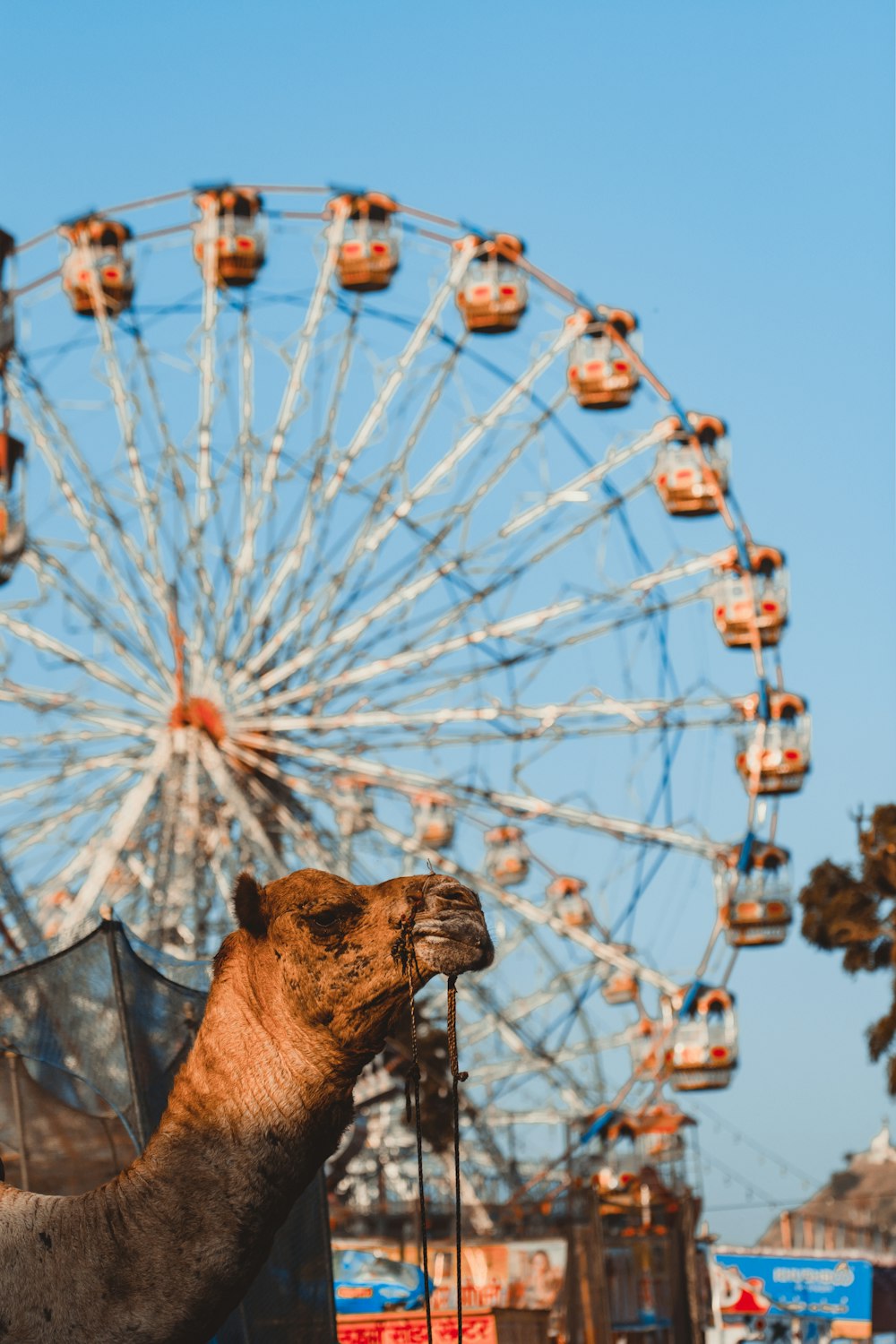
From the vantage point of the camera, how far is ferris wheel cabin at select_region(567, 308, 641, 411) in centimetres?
2594

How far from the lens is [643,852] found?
25.5 metres

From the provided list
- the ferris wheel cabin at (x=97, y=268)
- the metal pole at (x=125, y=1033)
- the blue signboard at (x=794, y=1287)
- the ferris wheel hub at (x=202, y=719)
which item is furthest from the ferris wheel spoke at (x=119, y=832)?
the metal pole at (x=125, y=1033)

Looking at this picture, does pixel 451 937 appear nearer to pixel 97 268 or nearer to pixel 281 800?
pixel 281 800

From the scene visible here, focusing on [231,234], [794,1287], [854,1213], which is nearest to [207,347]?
[231,234]

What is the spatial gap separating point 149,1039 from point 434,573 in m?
17.6

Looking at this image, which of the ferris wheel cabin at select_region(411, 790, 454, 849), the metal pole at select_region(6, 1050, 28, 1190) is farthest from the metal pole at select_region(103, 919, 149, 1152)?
the ferris wheel cabin at select_region(411, 790, 454, 849)

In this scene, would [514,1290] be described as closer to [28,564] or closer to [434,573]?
[434,573]

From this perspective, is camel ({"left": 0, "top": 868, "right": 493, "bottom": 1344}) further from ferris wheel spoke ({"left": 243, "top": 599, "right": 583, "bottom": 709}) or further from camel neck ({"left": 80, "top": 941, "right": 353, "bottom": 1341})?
ferris wheel spoke ({"left": 243, "top": 599, "right": 583, "bottom": 709})

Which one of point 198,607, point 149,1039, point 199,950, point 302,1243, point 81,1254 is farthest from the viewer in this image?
point 198,607

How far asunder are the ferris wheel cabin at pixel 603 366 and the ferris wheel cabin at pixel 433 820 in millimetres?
5611

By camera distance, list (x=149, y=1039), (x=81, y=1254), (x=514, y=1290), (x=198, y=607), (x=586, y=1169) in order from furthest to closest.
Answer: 1. (x=586, y=1169)
2. (x=198, y=607)
3. (x=514, y=1290)
4. (x=149, y=1039)
5. (x=81, y=1254)

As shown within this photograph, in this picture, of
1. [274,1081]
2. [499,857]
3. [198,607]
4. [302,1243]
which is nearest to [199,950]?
[198,607]

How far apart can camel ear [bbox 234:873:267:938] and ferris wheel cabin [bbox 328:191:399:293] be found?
21.6m

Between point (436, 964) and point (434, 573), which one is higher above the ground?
point (434, 573)
